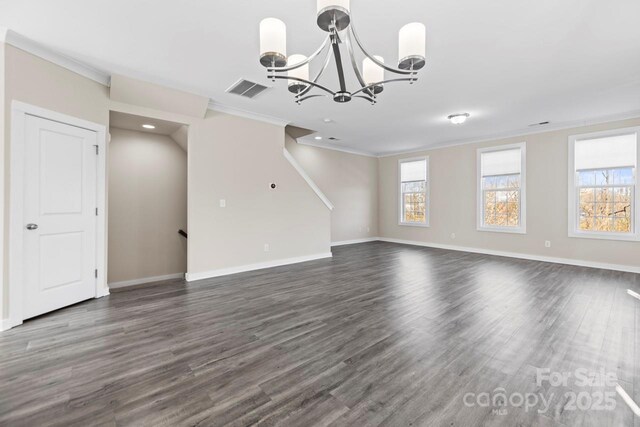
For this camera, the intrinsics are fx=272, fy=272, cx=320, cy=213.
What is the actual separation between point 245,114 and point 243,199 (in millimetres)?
1493

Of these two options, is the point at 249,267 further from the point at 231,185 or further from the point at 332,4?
the point at 332,4

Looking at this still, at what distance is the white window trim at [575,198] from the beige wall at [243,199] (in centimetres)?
510

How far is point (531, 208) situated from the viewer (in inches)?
233

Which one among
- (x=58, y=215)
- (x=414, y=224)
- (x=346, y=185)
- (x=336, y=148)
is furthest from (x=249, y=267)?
(x=414, y=224)

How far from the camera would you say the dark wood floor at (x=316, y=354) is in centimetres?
156

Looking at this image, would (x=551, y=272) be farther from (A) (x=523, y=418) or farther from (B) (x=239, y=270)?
(B) (x=239, y=270)

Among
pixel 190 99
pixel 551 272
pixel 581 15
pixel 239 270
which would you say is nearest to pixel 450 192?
pixel 551 272

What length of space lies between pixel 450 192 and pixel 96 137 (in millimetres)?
7365

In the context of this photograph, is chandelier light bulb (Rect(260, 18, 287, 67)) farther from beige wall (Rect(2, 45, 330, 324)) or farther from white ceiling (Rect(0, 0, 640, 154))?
beige wall (Rect(2, 45, 330, 324))

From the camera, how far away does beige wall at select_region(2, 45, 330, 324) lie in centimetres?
324

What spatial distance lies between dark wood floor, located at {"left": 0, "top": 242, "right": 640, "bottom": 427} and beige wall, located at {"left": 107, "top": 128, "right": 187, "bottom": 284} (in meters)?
0.74

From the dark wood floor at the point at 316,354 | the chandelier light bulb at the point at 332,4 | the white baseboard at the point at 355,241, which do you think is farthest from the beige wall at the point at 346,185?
the chandelier light bulb at the point at 332,4

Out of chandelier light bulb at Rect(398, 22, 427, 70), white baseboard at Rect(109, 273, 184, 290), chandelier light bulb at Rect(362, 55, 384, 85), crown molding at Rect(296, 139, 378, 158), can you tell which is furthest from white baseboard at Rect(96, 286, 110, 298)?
crown molding at Rect(296, 139, 378, 158)

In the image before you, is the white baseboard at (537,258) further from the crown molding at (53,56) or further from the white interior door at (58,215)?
the crown molding at (53,56)
